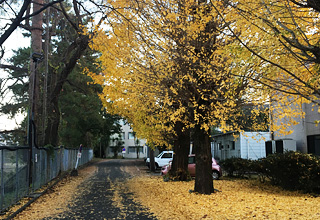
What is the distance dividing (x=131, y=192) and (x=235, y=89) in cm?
627

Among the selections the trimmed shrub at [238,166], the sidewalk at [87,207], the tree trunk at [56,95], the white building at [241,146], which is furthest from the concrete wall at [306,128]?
the tree trunk at [56,95]

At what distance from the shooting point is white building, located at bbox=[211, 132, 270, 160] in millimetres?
29505

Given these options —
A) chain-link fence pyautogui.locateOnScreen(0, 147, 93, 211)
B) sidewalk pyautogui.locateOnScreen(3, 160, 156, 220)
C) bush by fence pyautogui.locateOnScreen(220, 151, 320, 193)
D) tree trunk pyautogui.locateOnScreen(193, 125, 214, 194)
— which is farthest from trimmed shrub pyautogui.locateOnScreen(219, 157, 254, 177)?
chain-link fence pyautogui.locateOnScreen(0, 147, 93, 211)

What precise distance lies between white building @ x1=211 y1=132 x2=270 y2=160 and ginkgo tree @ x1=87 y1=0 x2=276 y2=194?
551 inches

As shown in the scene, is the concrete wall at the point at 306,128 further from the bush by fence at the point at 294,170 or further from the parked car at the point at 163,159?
the parked car at the point at 163,159

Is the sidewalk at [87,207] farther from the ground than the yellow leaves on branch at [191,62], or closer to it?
closer to it

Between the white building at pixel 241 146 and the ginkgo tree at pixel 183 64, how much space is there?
551 inches

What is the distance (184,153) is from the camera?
17.7 meters

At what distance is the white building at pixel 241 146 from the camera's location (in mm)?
29505

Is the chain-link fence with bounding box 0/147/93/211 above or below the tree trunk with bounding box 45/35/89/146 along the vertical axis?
below

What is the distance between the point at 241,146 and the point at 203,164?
18809 mm

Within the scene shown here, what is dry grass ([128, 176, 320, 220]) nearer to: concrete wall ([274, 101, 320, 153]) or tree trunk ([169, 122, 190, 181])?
tree trunk ([169, 122, 190, 181])

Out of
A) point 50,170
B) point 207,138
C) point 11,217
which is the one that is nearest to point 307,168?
point 207,138

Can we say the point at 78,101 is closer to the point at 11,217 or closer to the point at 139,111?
the point at 139,111
